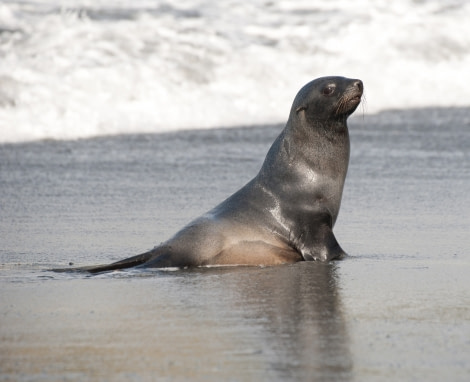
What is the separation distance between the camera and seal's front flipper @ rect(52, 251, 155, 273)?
18.3ft

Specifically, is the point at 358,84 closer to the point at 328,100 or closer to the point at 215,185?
the point at 328,100

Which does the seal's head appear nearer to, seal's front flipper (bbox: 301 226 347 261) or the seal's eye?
A: the seal's eye

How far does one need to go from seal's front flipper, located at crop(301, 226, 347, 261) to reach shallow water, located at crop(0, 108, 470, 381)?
0.36 ft

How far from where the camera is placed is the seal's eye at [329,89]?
643 cm

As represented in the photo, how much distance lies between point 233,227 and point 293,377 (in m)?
2.70

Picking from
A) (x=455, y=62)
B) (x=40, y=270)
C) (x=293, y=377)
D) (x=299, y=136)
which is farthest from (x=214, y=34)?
(x=293, y=377)

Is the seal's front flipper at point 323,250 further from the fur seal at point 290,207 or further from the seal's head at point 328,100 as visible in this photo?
the seal's head at point 328,100

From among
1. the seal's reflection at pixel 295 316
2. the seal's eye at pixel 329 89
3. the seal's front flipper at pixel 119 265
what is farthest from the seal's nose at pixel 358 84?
the seal's front flipper at pixel 119 265

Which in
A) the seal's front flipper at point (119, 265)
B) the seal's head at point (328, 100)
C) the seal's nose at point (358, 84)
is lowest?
the seal's front flipper at point (119, 265)

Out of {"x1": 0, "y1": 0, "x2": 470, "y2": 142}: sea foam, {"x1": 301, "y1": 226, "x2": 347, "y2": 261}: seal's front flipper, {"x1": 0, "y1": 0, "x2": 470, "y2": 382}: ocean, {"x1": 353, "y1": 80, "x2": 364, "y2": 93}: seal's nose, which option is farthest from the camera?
{"x1": 0, "y1": 0, "x2": 470, "y2": 142}: sea foam

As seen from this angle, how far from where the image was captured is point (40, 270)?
5707 millimetres

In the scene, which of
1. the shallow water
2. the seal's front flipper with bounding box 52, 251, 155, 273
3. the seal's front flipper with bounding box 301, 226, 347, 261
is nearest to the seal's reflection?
the shallow water

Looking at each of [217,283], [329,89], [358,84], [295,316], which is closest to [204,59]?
[329,89]

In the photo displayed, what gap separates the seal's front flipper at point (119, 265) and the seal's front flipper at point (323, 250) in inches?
34.6
